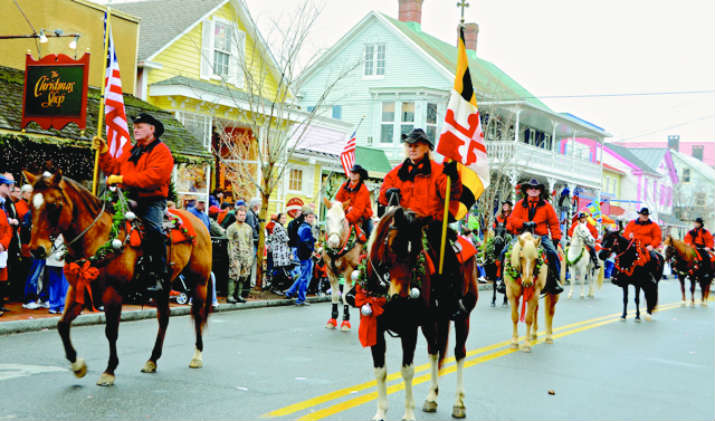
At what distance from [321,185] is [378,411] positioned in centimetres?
2234

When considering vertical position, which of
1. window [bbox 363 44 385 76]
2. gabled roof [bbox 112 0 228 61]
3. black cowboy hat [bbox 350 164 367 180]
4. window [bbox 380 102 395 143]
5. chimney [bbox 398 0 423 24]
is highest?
chimney [bbox 398 0 423 24]

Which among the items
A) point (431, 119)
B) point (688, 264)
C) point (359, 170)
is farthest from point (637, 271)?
→ point (431, 119)

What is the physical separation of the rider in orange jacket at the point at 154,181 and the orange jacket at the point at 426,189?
2.52 metres

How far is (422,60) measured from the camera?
36062 millimetres

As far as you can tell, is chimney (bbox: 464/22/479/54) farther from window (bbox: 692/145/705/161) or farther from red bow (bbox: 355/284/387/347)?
window (bbox: 692/145/705/161)

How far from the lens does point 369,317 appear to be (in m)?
6.16

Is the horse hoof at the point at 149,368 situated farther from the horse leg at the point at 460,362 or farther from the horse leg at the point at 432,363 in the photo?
the horse leg at the point at 460,362

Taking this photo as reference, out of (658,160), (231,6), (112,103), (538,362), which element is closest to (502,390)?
(538,362)

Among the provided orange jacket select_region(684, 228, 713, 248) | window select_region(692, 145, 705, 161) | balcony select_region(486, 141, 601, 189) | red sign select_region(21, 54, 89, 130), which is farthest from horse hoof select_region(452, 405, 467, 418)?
window select_region(692, 145, 705, 161)

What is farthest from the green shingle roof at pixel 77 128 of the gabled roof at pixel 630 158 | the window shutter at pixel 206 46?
the gabled roof at pixel 630 158

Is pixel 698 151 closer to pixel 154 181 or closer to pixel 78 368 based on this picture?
pixel 154 181

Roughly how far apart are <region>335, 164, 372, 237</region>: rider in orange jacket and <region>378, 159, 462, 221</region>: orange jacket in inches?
204

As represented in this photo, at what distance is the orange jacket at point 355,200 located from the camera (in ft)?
39.7

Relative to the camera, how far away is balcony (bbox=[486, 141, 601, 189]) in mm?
31344
